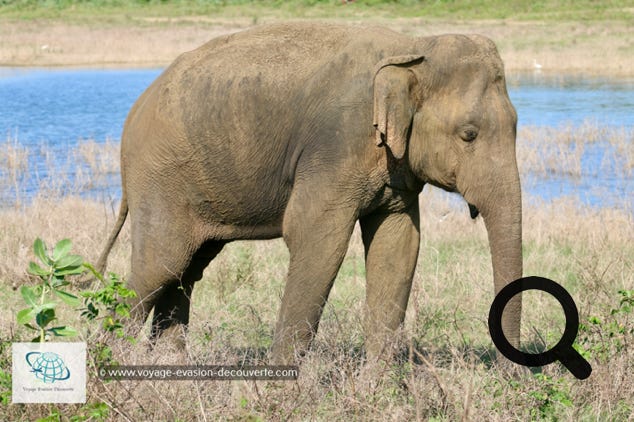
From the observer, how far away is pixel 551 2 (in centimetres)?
5656

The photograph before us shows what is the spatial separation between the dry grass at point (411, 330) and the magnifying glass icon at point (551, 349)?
127 millimetres

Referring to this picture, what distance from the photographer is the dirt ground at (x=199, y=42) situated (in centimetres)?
3359

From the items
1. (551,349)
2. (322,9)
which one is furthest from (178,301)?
(322,9)

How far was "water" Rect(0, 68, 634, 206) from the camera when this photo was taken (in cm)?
1653

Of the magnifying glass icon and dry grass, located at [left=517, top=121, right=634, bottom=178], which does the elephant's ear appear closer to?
the magnifying glass icon

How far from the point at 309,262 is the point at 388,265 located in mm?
721

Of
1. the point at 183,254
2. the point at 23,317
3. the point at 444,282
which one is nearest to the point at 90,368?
the point at 23,317

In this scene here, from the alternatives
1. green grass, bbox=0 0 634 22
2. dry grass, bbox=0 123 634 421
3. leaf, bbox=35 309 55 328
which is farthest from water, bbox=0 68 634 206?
green grass, bbox=0 0 634 22

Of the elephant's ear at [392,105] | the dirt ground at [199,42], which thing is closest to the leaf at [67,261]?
the elephant's ear at [392,105]

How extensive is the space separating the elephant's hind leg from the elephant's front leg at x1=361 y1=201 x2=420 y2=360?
1.00 m

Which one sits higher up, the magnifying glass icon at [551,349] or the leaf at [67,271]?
the leaf at [67,271]

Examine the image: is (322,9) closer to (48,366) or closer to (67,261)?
(48,366)

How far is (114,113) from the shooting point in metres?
25.4

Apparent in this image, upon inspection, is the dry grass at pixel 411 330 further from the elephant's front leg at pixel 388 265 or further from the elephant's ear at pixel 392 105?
the elephant's ear at pixel 392 105
